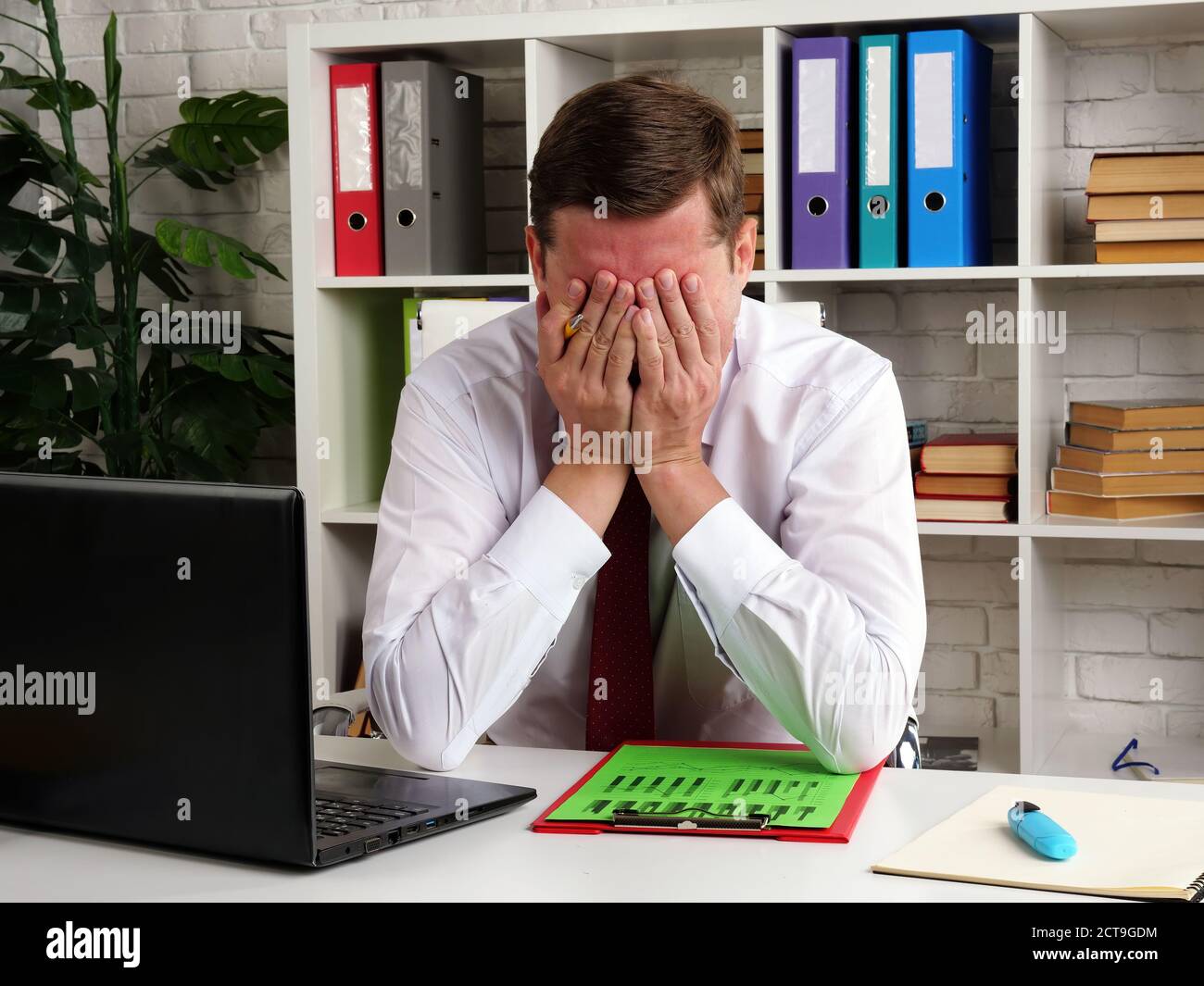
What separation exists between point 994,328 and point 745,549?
55.4 inches

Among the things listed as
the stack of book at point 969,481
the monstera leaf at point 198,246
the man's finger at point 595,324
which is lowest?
the stack of book at point 969,481

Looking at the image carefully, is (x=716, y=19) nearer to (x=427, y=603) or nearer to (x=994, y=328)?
(x=994, y=328)

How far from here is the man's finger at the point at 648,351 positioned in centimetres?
132

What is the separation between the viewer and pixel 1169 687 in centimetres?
247

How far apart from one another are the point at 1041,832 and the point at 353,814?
492 millimetres

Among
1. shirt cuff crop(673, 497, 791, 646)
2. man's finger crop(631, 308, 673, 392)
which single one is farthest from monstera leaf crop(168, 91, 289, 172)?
shirt cuff crop(673, 497, 791, 646)

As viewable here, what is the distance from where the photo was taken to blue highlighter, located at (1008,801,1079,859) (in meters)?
0.91

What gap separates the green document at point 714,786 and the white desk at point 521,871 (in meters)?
0.03

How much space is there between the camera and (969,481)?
88.9 inches

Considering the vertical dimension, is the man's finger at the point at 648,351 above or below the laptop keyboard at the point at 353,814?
above

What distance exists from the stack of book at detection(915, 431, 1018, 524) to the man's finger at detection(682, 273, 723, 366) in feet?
3.31

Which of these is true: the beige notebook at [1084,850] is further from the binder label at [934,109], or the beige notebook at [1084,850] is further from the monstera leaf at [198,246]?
the monstera leaf at [198,246]

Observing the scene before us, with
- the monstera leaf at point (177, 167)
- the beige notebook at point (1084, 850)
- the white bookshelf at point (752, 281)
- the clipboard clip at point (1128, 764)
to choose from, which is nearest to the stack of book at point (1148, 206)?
the white bookshelf at point (752, 281)

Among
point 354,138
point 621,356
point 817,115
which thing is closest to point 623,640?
point 621,356
